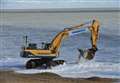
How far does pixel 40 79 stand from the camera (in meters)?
41.2

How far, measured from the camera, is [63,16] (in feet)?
135

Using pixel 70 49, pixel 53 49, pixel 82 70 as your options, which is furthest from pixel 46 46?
pixel 82 70

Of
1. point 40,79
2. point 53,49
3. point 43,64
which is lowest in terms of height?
point 40,79

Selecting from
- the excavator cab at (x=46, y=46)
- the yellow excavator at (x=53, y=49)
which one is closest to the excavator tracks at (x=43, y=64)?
the yellow excavator at (x=53, y=49)

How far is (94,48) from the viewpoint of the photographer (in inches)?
1618

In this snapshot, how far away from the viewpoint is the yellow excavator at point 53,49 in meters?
41.1

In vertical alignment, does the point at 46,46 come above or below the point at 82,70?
above

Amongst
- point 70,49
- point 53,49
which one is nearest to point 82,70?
point 70,49

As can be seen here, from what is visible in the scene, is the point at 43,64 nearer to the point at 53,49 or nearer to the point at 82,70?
the point at 53,49

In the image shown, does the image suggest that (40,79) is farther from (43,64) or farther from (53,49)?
(53,49)

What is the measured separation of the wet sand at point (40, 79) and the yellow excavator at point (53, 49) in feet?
0.31

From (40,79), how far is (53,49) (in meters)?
0.31

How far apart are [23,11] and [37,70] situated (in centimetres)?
57

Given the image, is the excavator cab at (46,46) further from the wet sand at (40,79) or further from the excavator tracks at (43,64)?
the wet sand at (40,79)
